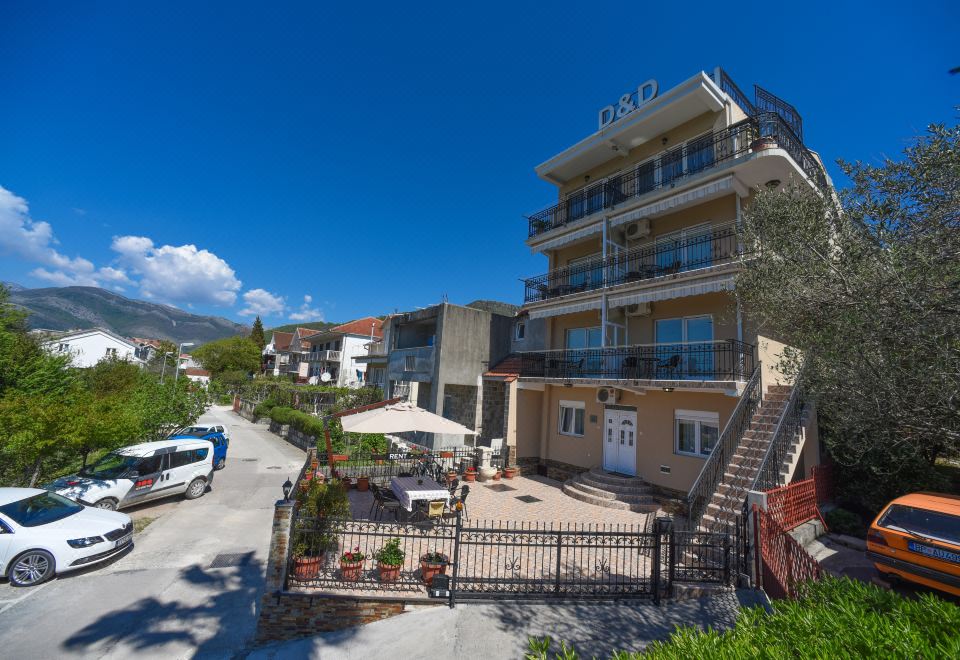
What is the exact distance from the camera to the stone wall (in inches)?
815

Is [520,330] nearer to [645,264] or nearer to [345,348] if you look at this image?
[645,264]

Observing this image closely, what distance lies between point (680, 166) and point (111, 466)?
2183 centimetres

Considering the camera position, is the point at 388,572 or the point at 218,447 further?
the point at 218,447

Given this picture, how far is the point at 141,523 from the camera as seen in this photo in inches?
458

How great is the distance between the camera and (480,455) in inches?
687

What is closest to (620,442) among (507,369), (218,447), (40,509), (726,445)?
(726,445)

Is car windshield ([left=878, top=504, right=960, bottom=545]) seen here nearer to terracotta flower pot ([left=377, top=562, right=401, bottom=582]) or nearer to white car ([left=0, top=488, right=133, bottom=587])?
terracotta flower pot ([left=377, top=562, right=401, bottom=582])

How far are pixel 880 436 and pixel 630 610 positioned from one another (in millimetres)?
5318

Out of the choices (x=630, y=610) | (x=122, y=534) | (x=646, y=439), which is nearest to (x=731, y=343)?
(x=646, y=439)

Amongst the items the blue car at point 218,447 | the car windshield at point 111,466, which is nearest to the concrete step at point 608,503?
the car windshield at point 111,466

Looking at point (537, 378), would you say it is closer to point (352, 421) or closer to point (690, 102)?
point (352, 421)

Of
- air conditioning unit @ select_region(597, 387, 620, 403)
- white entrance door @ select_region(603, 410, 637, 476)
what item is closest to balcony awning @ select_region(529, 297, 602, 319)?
air conditioning unit @ select_region(597, 387, 620, 403)

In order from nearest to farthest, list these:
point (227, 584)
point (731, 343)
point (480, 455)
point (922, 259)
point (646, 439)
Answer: point (922, 259) → point (227, 584) → point (731, 343) → point (646, 439) → point (480, 455)

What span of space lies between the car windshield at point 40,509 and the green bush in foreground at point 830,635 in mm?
10883
